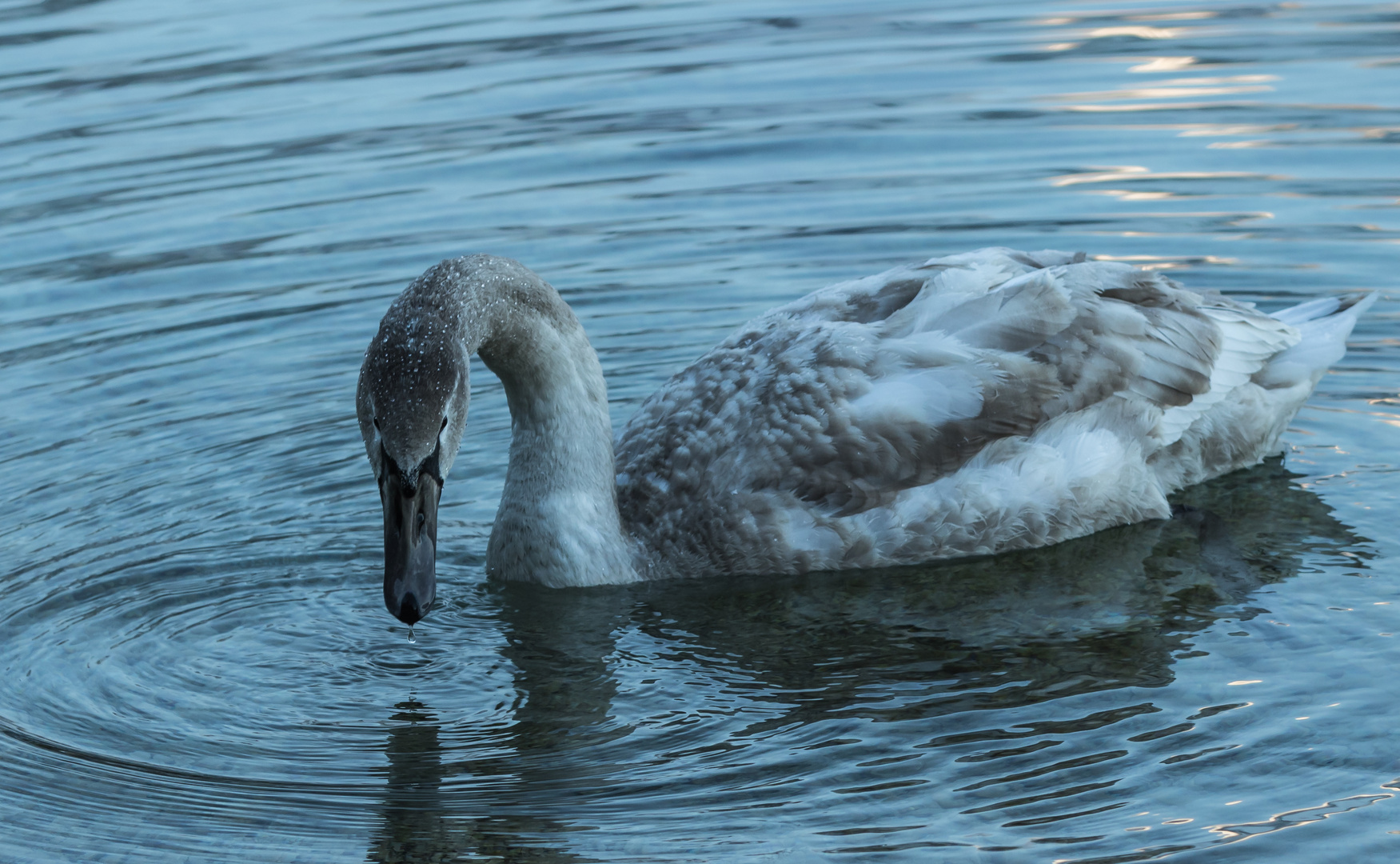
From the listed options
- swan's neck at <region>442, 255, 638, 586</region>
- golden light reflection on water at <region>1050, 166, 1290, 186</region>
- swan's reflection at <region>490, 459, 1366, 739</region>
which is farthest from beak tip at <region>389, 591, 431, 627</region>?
golden light reflection on water at <region>1050, 166, 1290, 186</region>

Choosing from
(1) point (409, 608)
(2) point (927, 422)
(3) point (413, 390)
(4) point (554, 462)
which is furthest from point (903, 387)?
(1) point (409, 608)

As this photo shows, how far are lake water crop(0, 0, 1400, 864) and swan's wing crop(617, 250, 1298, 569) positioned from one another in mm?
412

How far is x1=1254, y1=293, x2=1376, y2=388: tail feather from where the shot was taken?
903 centimetres

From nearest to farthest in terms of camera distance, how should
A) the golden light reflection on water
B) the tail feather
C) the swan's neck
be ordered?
the swan's neck < the tail feather < the golden light reflection on water

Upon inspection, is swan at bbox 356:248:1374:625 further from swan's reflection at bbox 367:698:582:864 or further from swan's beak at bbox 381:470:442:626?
swan's reflection at bbox 367:698:582:864

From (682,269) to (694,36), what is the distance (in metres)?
6.02

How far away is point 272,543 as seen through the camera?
8.65m

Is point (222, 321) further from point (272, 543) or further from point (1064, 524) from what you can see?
point (1064, 524)

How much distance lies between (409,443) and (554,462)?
1.47 m

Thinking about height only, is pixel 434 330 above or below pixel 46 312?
above

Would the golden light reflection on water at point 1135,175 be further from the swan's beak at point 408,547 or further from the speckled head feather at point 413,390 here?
the swan's beak at point 408,547

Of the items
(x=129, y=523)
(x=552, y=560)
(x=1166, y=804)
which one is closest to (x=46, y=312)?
(x=129, y=523)

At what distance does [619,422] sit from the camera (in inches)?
393

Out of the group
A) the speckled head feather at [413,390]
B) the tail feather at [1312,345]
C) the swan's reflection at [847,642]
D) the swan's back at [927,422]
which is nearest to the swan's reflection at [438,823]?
the swan's reflection at [847,642]
